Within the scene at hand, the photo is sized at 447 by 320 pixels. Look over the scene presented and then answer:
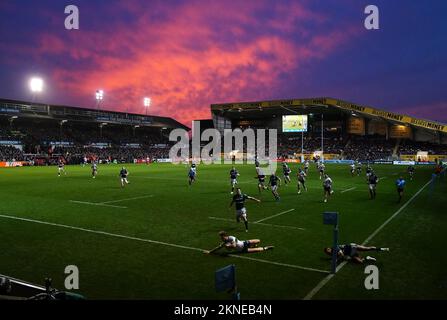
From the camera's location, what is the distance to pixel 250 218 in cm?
1803

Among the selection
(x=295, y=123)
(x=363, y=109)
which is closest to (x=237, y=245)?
(x=363, y=109)

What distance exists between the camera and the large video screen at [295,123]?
8294cm

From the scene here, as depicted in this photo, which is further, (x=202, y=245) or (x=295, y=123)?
(x=295, y=123)

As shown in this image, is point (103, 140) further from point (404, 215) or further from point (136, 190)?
point (404, 215)

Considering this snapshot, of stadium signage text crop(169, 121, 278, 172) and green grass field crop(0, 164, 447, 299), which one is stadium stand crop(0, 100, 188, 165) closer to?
stadium signage text crop(169, 121, 278, 172)

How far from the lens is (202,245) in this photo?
1312 cm

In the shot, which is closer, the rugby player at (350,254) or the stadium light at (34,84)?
the rugby player at (350,254)

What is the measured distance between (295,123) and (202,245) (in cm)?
7364

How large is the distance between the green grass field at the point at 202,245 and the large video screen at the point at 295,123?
196ft

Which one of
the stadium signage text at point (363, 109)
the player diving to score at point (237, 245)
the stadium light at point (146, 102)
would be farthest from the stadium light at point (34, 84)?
the player diving to score at point (237, 245)

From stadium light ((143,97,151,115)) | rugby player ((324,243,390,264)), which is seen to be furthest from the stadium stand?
rugby player ((324,243,390,264))

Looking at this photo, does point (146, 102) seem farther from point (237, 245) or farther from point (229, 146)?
point (237, 245)

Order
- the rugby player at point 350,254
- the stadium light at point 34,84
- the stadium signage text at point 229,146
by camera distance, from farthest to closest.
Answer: the stadium signage text at point 229,146
the stadium light at point 34,84
the rugby player at point 350,254

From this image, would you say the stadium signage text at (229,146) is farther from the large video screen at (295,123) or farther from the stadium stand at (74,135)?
the large video screen at (295,123)
